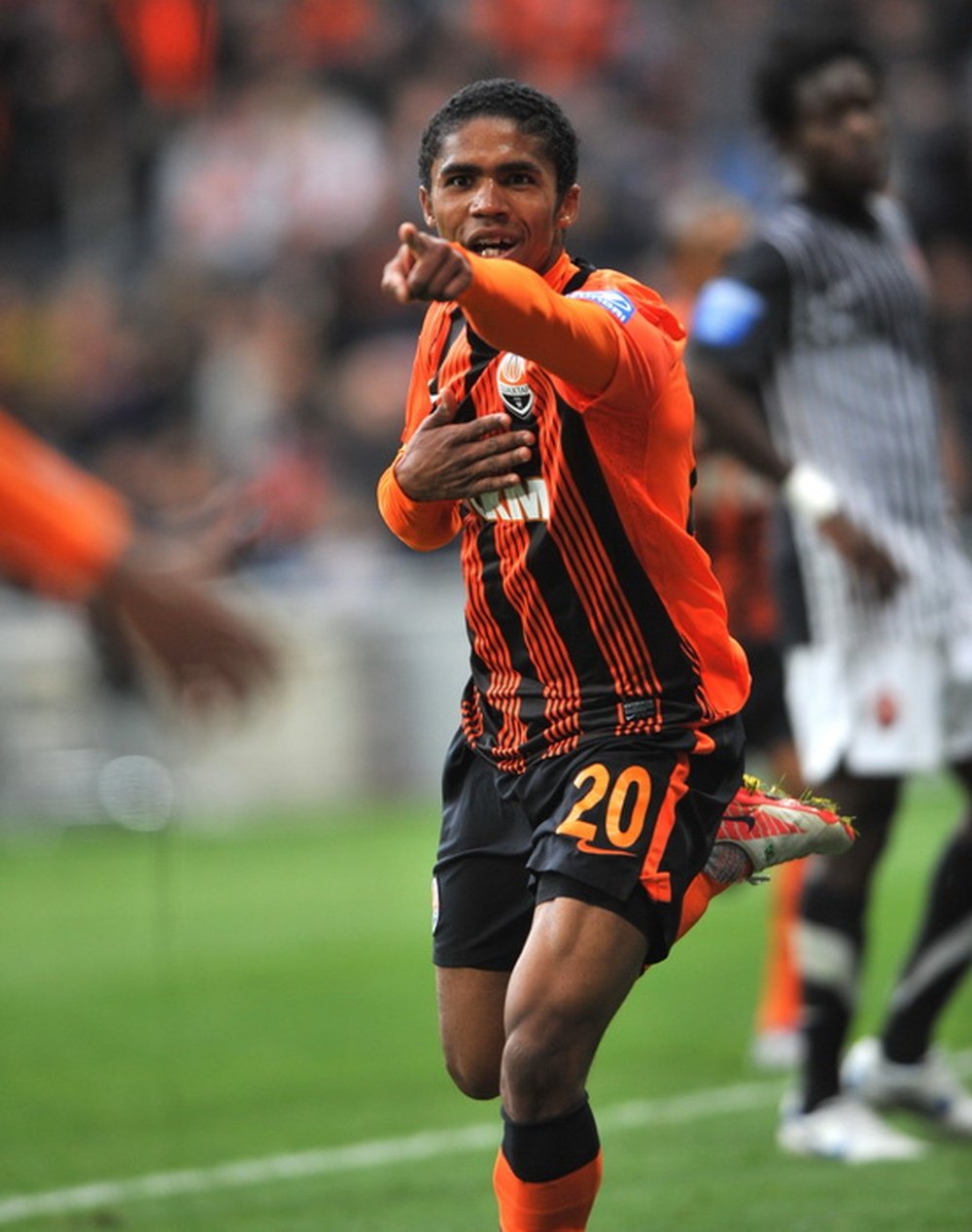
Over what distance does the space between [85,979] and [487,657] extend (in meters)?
5.45

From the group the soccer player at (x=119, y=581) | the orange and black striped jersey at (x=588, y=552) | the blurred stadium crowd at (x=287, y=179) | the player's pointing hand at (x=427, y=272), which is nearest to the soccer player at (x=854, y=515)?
the orange and black striped jersey at (x=588, y=552)

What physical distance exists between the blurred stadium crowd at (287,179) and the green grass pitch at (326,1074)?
5178 mm

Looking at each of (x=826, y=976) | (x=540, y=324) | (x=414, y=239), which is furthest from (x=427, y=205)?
(x=826, y=976)

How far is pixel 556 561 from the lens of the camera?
13.4 feet

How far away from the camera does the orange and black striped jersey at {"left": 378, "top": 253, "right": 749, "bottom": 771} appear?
157 inches

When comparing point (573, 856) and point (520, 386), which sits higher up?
point (520, 386)

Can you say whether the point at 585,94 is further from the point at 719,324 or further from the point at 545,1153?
the point at 545,1153

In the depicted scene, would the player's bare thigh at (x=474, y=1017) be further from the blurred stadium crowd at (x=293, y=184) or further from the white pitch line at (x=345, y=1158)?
the blurred stadium crowd at (x=293, y=184)

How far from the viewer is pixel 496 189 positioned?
396cm

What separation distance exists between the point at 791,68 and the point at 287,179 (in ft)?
39.1

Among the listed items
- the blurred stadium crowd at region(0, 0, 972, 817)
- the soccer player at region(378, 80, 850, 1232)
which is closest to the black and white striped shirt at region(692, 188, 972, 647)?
the soccer player at region(378, 80, 850, 1232)

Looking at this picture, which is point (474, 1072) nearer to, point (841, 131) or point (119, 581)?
point (119, 581)


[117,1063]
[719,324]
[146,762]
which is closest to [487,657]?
[719,324]

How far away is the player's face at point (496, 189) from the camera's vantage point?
13.0ft
